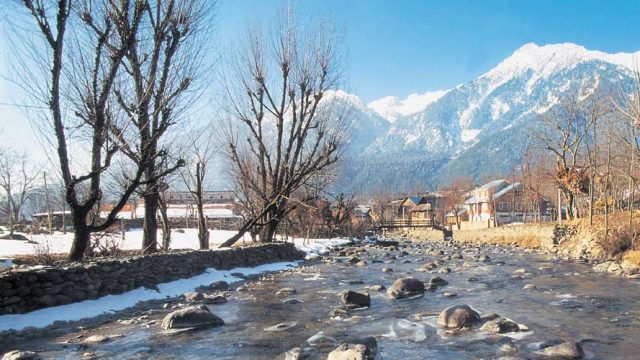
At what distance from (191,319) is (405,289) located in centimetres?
542

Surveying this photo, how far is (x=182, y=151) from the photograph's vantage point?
15.8 metres

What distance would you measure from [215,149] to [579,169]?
23122 millimetres

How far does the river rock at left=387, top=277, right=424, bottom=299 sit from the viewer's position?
11.6 meters

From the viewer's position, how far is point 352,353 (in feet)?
19.5

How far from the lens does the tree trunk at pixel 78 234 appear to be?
36.5ft

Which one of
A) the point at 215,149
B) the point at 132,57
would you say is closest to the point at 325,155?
the point at 215,149

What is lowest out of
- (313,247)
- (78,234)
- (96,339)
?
(313,247)

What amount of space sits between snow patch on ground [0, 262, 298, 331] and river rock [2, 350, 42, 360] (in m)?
1.82

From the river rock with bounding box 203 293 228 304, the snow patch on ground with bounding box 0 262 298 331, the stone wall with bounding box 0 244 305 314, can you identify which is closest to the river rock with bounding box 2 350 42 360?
the snow patch on ground with bounding box 0 262 298 331

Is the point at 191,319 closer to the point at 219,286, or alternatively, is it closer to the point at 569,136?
the point at 219,286

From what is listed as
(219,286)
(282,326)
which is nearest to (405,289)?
(282,326)

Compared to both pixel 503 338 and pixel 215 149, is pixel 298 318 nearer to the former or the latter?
pixel 503 338

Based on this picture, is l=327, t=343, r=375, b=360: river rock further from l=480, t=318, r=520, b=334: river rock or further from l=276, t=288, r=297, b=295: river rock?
l=276, t=288, r=297, b=295: river rock

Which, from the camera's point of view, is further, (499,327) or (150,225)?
(150,225)
